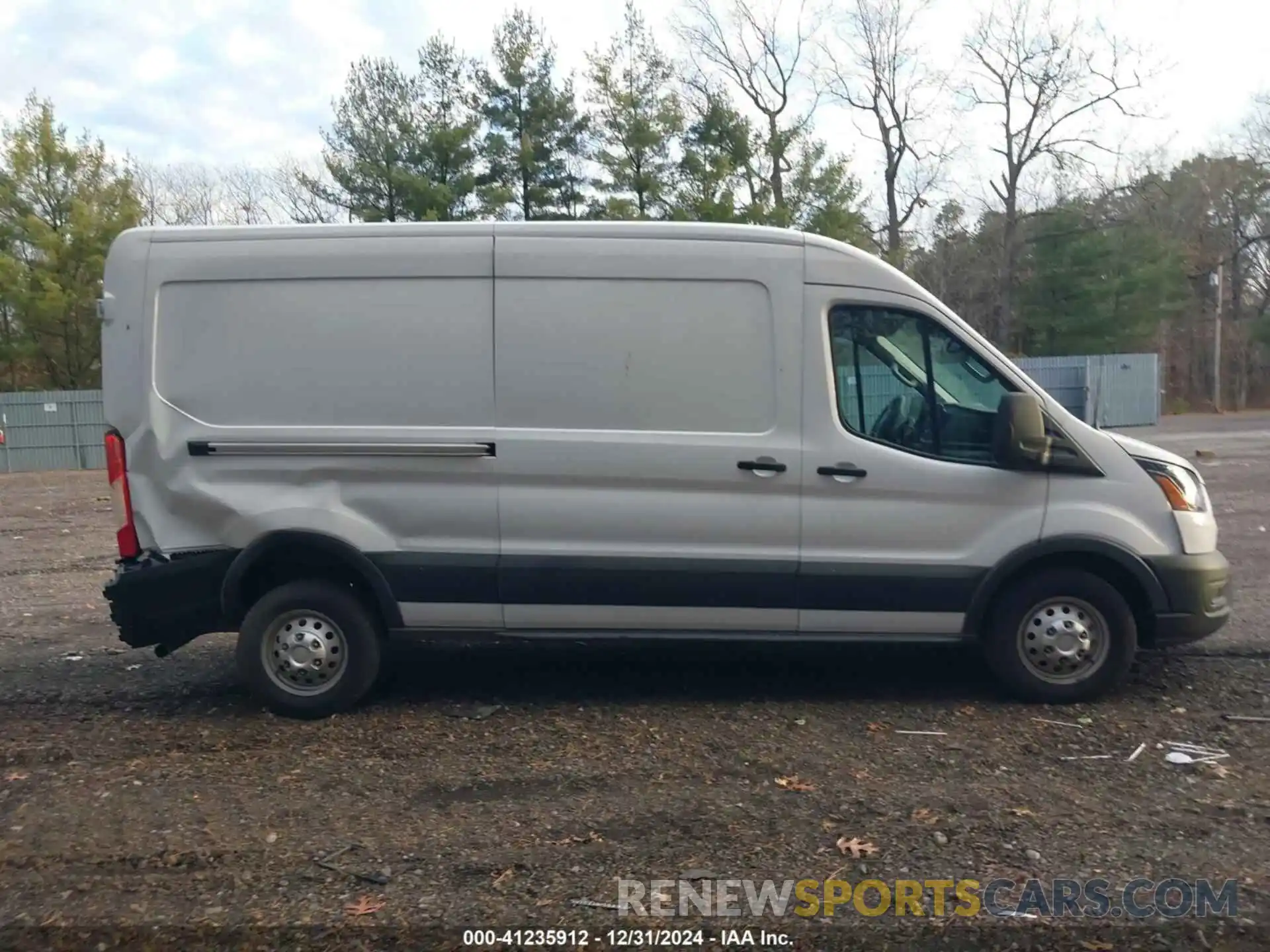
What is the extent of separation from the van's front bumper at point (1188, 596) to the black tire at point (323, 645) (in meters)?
3.94

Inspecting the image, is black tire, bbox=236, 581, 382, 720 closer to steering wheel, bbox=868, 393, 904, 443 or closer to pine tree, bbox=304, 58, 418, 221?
steering wheel, bbox=868, 393, 904, 443

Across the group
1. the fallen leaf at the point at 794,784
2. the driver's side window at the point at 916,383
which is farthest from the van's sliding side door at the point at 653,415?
the fallen leaf at the point at 794,784

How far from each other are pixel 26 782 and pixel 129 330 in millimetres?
2183

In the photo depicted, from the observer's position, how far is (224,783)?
4684 millimetres

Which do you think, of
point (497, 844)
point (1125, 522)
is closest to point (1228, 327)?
point (1125, 522)

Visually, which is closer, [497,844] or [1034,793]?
[497,844]

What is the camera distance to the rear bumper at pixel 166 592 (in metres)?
5.42

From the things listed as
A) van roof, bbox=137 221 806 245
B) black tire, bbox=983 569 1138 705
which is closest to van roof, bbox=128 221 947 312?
van roof, bbox=137 221 806 245

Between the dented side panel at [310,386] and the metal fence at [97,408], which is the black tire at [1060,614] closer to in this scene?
the dented side panel at [310,386]

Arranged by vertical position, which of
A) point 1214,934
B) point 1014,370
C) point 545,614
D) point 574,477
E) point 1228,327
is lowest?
point 1214,934

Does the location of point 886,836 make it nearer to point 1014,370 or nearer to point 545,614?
point 545,614

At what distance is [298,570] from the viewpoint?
559 cm

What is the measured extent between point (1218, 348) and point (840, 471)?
140 feet

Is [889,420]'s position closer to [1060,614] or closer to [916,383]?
[916,383]
